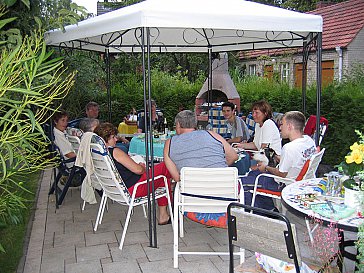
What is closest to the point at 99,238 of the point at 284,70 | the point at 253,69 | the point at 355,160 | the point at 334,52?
the point at 355,160

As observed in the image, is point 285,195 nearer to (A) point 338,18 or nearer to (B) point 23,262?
(B) point 23,262

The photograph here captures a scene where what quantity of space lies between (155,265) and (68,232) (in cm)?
127

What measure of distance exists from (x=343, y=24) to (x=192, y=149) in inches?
450

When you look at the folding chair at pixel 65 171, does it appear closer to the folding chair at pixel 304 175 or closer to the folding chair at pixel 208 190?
the folding chair at pixel 208 190

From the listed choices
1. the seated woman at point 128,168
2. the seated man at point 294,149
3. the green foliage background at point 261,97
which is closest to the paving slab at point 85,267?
the seated woman at point 128,168

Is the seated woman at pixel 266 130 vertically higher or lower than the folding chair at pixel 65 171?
higher

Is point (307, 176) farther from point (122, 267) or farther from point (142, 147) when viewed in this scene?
point (142, 147)

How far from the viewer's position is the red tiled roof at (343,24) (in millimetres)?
12617

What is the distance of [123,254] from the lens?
3.79m

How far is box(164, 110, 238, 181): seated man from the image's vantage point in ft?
12.5

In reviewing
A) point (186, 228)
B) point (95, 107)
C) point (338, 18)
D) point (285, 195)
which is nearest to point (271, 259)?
point (285, 195)

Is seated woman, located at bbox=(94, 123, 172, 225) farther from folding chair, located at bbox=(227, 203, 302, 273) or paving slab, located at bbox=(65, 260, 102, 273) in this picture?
folding chair, located at bbox=(227, 203, 302, 273)

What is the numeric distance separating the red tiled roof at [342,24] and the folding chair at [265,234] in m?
10.5

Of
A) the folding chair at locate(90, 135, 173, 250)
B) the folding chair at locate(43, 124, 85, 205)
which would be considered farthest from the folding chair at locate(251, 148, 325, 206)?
the folding chair at locate(43, 124, 85, 205)
